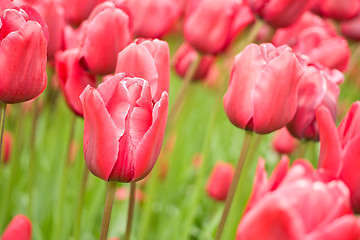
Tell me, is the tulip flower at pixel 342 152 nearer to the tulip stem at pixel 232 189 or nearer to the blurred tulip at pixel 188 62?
the tulip stem at pixel 232 189

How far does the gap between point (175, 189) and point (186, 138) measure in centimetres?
27

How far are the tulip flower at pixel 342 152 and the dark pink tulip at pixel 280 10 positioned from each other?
36 cm

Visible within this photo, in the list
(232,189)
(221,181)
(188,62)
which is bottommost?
(221,181)

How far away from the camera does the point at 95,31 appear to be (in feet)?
2.27

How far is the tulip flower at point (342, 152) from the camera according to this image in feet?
1.58

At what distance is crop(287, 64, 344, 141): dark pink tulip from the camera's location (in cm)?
69

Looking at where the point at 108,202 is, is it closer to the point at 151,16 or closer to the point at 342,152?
the point at 342,152

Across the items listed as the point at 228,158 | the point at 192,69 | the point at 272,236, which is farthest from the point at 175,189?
the point at 272,236

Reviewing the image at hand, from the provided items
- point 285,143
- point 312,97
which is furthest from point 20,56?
point 285,143

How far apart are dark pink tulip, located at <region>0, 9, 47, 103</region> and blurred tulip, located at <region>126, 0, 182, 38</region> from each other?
39 centimetres

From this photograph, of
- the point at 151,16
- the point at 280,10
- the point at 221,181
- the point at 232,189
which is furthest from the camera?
the point at 221,181

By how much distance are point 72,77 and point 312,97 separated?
1.01ft

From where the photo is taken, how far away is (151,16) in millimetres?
966

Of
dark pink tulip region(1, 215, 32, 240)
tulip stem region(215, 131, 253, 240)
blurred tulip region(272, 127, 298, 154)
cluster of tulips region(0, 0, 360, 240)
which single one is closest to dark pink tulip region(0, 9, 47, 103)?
cluster of tulips region(0, 0, 360, 240)
